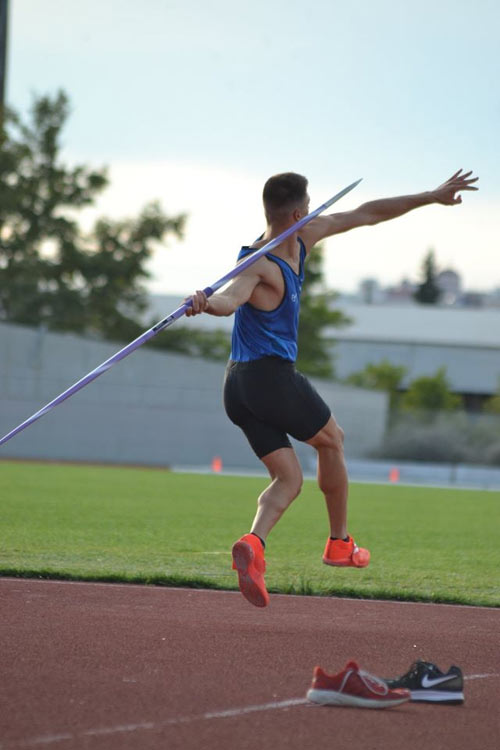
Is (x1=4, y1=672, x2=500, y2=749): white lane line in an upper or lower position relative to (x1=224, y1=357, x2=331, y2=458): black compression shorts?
lower

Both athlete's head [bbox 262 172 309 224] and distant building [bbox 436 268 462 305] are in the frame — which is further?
distant building [bbox 436 268 462 305]

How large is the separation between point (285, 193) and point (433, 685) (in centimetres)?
277

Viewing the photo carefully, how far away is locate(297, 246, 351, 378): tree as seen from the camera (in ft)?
197

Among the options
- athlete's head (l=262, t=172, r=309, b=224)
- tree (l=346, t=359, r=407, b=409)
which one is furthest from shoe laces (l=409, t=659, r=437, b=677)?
tree (l=346, t=359, r=407, b=409)

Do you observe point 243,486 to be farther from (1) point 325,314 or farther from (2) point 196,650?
(1) point 325,314

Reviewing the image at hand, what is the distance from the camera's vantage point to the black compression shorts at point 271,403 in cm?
661

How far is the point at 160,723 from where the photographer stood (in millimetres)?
4727

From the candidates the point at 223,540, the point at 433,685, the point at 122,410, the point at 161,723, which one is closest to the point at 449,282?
the point at 122,410

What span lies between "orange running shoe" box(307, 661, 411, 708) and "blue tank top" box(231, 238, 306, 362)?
191cm

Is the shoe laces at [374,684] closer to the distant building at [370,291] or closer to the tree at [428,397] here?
the tree at [428,397]

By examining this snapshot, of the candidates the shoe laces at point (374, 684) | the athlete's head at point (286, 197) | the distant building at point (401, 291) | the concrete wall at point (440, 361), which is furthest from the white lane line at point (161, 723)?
the distant building at point (401, 291)

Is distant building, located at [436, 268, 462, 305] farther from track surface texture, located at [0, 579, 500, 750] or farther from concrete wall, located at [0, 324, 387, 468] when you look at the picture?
track surface texture, located at [0, 579, 500, 750]

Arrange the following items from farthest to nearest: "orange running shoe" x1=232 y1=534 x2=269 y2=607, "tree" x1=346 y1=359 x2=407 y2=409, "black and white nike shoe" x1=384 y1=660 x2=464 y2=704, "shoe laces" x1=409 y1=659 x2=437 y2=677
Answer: "tree" x1=346 y1=359 x2=407 y2=409, "orange running shoe" x1=232 y1=534 x2=269 y2=607, "shoe laces" x1=409 y1=659 x2=437 y2=677, "black and white nike shoe" x1=384 y1=660 x2=464 y2=704

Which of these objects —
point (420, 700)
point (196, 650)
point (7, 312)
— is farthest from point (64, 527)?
point (7, 312)
